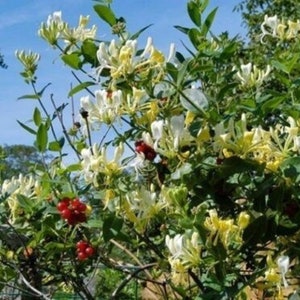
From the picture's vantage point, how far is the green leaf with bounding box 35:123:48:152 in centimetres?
152

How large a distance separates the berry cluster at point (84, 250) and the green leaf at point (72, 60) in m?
0.34

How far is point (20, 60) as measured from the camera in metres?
1.65

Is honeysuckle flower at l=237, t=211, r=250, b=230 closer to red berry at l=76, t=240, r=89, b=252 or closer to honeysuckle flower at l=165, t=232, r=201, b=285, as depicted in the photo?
honeysuckle flower at l=165, t=232, r=201, b=285

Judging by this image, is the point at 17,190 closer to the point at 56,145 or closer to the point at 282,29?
the point at 56,145

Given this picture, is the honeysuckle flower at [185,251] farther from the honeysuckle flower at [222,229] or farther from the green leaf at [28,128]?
the green leaf at [28,128]

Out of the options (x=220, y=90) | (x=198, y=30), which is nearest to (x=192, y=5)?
(x=198, y=30)

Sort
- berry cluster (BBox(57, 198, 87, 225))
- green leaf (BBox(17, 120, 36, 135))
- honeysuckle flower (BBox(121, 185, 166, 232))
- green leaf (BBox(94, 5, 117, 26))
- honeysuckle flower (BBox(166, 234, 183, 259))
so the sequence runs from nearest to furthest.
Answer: honeysuckle flower (BBox(166, 234, 183, 259))
honeysuckle flower (BBox(121, 185, 166, 232))
berry cluster (BBox(57, 198, 87, 225))
green leaf (BBox(94, 5, 117, 26))
green leaf (BBox(17, 120, 36, 135))

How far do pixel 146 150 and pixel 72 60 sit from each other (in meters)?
0.27

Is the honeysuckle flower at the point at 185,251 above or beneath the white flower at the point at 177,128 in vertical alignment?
beneath

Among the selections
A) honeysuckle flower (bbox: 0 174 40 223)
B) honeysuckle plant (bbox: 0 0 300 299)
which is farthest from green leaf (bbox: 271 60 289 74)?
honeysuckle flower (bbox: 0 174 40 223)

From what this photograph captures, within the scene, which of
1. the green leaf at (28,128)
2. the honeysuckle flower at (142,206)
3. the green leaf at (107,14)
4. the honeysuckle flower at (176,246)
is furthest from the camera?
the green leaf at (28,128)

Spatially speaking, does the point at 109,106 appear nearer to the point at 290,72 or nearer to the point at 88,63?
the point at 88,63

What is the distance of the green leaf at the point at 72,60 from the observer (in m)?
1.42

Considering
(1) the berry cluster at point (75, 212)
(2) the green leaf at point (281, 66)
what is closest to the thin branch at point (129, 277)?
(1) the berry cluster at point (75, 212)
